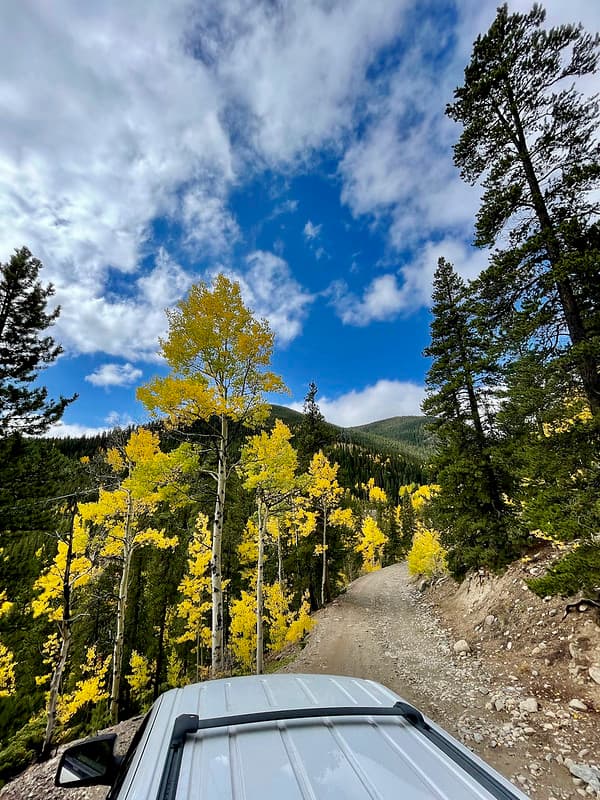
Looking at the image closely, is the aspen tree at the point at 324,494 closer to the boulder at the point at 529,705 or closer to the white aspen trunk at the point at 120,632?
the white aspen trunk at the point at 120,632

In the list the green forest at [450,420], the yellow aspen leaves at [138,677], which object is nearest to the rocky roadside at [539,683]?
the green forest at [450,420]

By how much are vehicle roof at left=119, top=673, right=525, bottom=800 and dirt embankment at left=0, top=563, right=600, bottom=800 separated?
5.04 m

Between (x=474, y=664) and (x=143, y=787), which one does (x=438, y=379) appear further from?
(x=143, y=787)

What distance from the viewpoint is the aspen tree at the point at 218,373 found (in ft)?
26.2

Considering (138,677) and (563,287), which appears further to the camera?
(138,677)

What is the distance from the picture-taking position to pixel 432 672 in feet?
29.9

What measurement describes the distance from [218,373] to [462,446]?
34.3ft

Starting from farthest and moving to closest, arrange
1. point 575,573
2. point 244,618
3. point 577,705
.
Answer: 1. point 244,618
2. point 575,573
3. point 577,705

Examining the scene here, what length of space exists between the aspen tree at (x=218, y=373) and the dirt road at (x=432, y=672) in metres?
4.94

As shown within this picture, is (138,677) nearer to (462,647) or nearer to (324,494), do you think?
(324,494)

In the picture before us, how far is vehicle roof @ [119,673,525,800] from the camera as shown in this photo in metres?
1.58

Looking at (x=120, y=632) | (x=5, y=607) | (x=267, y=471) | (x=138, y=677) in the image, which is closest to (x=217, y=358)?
(x=267, y=471)

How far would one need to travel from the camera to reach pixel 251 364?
8.84 metres

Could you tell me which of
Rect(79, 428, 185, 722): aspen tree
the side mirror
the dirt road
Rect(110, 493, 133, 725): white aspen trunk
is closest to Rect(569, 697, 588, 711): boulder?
the dirt road
